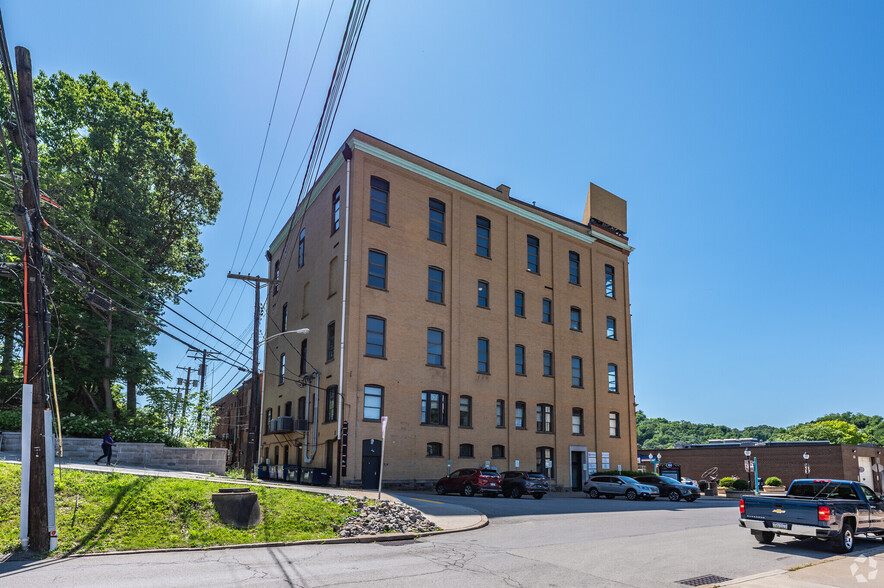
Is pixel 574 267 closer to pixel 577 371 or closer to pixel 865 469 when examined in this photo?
pixel 577 371

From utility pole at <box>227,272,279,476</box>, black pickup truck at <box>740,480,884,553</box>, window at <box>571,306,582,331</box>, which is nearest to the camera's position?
black pickup truck at <box>740,480,884,553</box>

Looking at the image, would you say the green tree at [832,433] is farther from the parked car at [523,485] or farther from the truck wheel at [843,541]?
the truck wheel at [843,541]

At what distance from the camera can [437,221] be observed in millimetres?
39656

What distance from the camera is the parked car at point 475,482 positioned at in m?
30.8

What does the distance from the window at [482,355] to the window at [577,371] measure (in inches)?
354

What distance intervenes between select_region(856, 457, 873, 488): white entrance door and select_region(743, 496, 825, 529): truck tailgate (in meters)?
57.4

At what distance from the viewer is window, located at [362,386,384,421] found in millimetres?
33344

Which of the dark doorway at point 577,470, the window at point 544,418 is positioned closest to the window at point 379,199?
the window at point 544,418

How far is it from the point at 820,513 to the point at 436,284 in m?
26.7

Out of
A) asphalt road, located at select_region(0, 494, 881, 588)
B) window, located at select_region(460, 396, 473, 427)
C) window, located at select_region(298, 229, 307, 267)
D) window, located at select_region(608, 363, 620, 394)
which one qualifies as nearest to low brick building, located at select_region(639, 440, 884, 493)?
window, located at select_region(608, 363, 620, 394)

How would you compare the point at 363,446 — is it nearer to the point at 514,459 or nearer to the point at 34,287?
the point at 514,459

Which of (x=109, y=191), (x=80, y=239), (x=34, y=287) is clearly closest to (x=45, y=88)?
(x=109, y=191)

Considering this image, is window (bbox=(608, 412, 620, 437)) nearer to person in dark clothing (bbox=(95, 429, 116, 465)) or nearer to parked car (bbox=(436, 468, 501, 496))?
parked car (bbox=(436, 468, 501, 496))

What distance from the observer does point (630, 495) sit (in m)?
35.6
